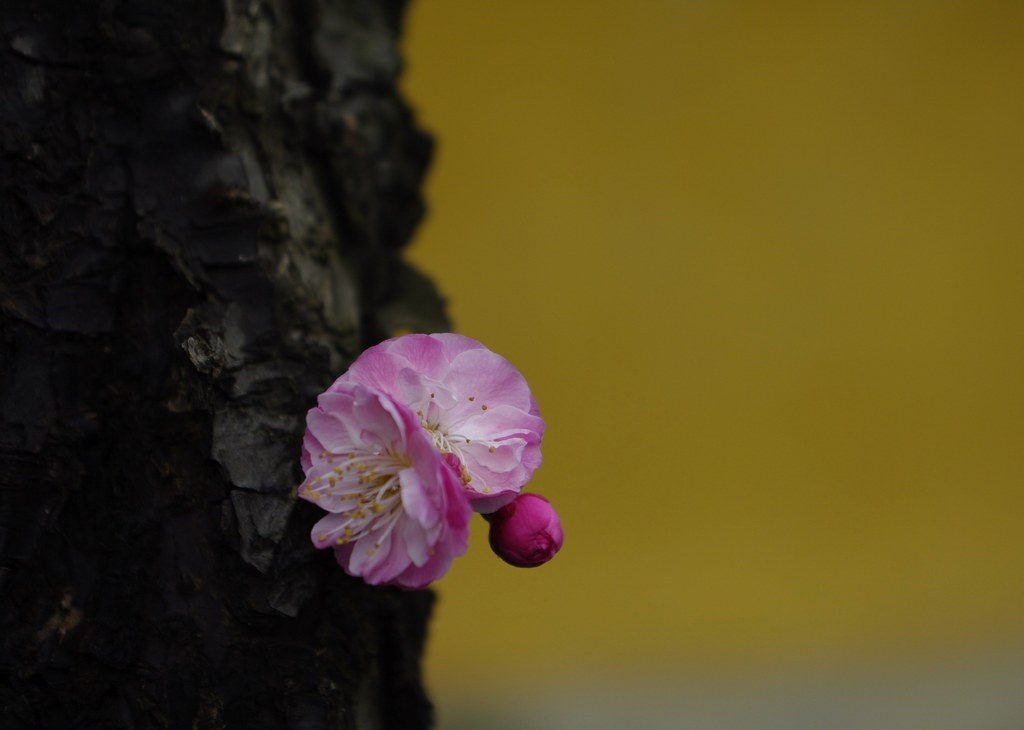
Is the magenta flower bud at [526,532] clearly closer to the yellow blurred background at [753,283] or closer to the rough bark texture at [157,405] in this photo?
the rough bark texture at [157,405]

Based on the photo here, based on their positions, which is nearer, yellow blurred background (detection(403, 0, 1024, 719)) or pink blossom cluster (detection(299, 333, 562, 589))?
→ pink blossom cluster (detection(299, 333, 562, 589))

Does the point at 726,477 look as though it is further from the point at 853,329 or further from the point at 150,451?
the point at 150,451

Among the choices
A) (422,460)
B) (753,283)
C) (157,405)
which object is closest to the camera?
(422,460)

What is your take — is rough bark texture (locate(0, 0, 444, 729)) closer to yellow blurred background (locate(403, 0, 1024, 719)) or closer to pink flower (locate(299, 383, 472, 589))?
pink flower (locate(299, 383, 472, 589))

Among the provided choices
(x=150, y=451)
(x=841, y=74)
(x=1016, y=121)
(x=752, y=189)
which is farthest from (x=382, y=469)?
(x=1016, y=121)

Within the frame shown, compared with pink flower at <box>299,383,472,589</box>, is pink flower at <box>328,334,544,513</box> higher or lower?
higher

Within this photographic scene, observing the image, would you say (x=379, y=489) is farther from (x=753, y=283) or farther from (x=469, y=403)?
(x=753, y=283)

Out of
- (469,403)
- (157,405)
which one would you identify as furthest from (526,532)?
(157,405)

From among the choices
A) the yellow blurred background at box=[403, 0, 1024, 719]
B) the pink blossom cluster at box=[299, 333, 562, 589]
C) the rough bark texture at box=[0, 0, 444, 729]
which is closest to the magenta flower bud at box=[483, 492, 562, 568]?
the pink blossom cluster at box=[299, 333, 562, 589]
